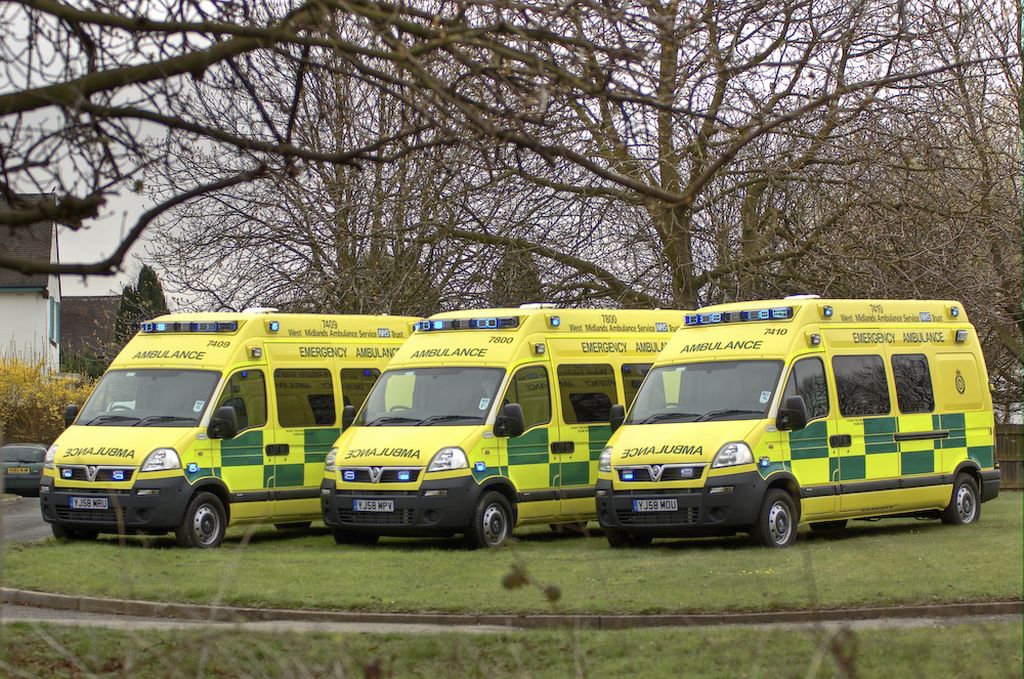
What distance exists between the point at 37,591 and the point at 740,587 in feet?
19.3

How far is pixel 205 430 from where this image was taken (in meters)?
17.1

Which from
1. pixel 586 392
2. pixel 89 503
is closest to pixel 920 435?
pixel 586 392

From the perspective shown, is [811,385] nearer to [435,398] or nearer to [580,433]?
[580,433]

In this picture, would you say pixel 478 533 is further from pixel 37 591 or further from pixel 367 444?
pixel 37 591

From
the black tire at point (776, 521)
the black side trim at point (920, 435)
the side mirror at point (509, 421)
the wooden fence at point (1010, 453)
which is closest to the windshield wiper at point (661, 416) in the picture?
the black tire at point (776, 521)

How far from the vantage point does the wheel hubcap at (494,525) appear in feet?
55.3

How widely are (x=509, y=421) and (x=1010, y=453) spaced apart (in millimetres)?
17121

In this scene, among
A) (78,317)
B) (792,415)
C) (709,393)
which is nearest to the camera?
(792,415)

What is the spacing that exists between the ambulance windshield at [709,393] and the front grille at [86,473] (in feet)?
17.5

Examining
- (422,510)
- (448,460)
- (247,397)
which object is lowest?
(422,510)

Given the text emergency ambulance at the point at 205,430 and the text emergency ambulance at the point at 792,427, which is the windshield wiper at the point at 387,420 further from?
the text emergency ambulance at the point at 792,427

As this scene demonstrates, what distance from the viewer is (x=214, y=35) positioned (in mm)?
8008

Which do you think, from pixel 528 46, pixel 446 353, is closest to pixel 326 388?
pixel 446 353

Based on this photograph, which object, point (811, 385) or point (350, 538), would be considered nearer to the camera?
point (811, 385)
